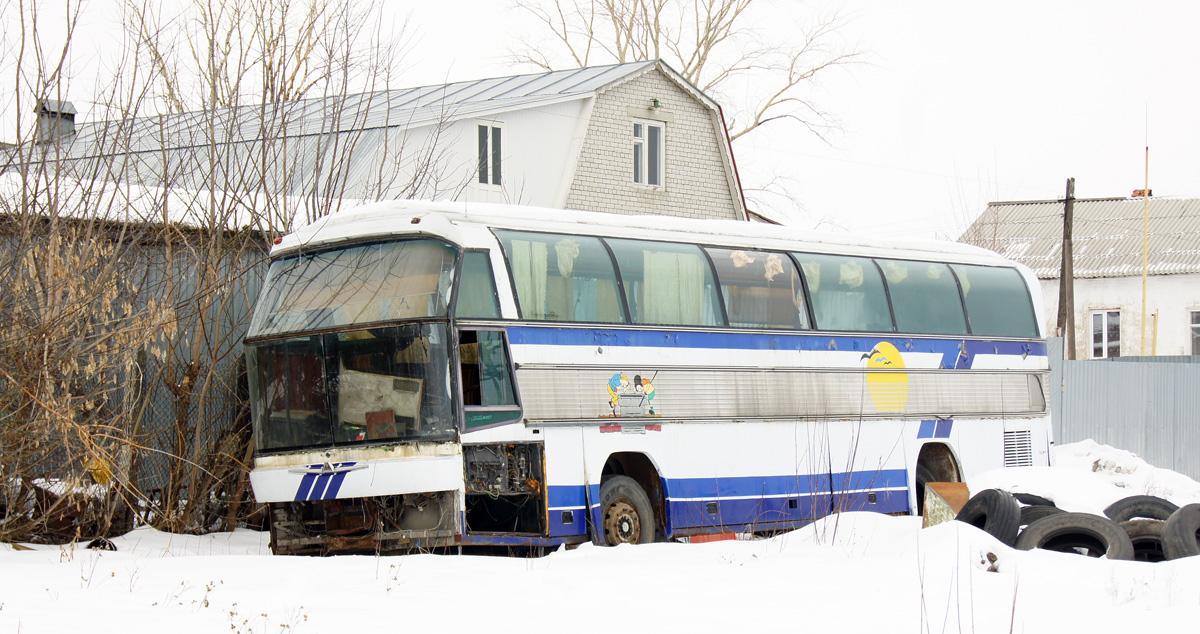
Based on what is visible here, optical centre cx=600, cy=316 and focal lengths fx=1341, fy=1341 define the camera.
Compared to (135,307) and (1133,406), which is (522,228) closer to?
(135,307)

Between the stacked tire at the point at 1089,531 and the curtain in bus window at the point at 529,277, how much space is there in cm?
444

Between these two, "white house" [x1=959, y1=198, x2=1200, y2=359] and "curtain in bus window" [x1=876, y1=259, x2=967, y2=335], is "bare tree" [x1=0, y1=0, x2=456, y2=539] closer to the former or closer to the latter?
"curtain in bus window" [x1=876, y1=259, x2=967, y2=335]

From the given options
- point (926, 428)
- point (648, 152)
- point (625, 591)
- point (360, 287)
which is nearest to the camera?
point (625, 591)

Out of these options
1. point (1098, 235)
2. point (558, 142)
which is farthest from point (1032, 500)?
point (1098, 235)

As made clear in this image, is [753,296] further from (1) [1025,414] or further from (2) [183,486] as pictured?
(2) [183,486]

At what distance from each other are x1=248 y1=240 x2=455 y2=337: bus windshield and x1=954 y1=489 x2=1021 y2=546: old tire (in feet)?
17.2

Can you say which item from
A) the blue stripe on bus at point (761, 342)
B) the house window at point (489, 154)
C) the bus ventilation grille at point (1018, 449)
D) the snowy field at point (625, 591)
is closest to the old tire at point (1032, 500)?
the blue stripe on bus at point (761, 342)

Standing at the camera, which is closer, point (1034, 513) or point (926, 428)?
point (1034, 513)

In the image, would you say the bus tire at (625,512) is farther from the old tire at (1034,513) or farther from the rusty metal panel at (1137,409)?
the rusty metal panel at (1137,409)

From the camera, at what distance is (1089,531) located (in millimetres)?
11078

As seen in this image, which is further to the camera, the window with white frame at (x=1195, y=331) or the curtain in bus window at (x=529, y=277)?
the window with white frame at (x=1195, y=331)

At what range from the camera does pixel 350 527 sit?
11.6 m

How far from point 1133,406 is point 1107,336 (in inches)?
799

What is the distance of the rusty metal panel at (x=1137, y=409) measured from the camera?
82.7 ft
